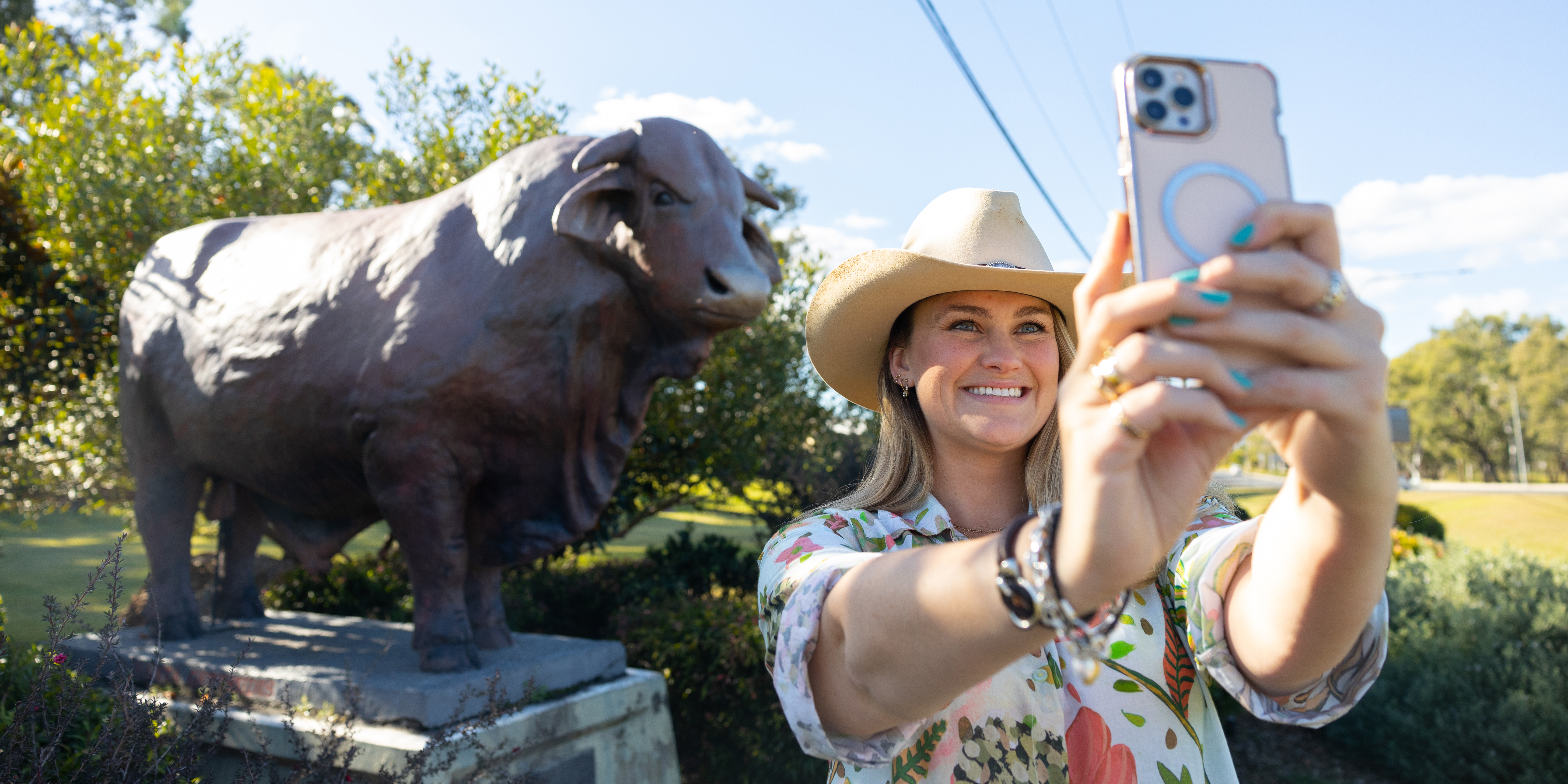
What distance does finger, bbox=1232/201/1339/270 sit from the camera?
0.84 metres

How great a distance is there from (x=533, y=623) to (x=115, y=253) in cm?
426

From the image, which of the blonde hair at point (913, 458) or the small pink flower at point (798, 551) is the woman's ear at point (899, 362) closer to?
the blonde hair at point (913, 458)

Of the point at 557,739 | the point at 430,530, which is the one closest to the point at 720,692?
the point at 557,739

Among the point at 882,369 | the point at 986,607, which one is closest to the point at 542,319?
the point at 882,369

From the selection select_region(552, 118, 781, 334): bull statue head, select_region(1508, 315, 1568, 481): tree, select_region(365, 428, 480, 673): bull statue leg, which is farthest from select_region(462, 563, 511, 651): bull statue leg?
select_region(1508, 315, 1568, 481): tree

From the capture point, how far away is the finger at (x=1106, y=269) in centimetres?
93

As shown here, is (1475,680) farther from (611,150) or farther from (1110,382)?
(1110,382)

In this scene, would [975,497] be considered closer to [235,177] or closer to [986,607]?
[986,607]

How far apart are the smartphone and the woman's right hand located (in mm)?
41

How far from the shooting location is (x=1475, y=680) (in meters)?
5.90

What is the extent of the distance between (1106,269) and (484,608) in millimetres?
4039

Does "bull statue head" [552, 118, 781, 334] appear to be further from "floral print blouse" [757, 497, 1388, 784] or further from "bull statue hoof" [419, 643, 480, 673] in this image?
"floral print blouse" [757, 497, 1388, 784]

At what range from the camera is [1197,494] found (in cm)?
90

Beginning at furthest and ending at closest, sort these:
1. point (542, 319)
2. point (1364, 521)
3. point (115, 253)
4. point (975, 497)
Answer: point (115, 253) → point (542, 319) → point (975, 497) → point (1364, 521)
